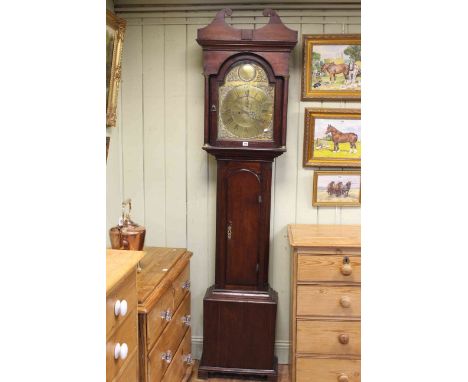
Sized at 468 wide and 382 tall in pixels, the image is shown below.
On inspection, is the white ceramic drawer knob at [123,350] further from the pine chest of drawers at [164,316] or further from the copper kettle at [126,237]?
the copper kettle at [126,237]

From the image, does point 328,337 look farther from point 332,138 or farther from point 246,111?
point 246,111

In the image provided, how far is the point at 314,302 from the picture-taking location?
259 cm

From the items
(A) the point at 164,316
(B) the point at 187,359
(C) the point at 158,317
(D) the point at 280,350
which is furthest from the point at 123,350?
(D) the point at 280,350

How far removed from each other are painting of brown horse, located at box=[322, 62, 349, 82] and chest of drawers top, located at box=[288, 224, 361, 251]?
844 mm

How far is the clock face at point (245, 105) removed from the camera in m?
2.71

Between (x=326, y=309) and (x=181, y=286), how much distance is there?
29.2 inches

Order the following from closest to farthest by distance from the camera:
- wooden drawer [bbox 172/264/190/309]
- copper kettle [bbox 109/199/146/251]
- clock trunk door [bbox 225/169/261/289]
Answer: copper kettle [bbox 109/199/146/251] → wooden drawer [bbox 172/264/190/309] → clock trunk door [bbox 225/169/261/289]

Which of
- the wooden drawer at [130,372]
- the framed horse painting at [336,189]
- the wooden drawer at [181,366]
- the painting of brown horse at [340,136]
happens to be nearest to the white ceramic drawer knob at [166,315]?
the wooden drawer at [181,366]

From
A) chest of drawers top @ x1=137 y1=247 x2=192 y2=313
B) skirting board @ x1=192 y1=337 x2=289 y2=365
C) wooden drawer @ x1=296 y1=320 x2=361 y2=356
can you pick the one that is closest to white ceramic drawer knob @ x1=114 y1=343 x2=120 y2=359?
chest of drawers top @ x1=137 y1=247 x2=192 y2=313

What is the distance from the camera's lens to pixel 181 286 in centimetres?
263

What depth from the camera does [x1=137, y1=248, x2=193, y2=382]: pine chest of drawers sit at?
1969 millimetres

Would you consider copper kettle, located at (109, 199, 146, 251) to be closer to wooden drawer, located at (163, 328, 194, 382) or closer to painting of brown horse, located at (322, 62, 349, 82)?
wooden drawer, located at (163, 328, 194, 382)
